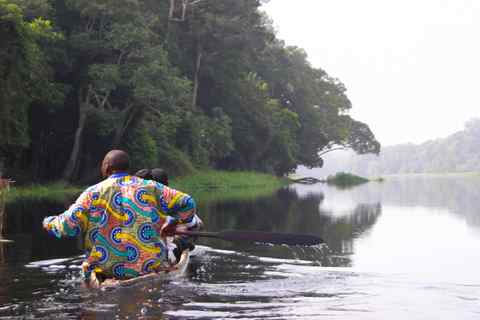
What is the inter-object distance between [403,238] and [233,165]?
4277 centimetres

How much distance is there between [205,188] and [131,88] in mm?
9897

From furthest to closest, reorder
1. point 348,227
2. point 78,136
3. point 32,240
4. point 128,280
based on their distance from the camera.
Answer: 1. point 78,136
2. point 348,227
3. point 32,240
4. point 128,280

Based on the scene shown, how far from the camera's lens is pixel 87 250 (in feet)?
27.9

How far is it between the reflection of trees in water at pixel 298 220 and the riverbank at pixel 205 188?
6377mm

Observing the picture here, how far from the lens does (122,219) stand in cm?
814

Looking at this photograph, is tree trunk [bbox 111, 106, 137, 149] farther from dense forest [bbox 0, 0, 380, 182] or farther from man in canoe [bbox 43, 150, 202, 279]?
man in canoe [bbox 43, 150, 202, 279]

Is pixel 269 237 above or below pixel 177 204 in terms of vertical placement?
below

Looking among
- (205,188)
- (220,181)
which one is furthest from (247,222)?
(220,181)

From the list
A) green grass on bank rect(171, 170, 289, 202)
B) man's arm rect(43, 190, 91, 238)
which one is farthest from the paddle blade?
green grass on bank rect(171, 170, 289, 202)

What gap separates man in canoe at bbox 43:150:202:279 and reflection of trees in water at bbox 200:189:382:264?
19.9ft

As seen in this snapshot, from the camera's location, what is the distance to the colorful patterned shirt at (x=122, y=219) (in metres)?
8.01

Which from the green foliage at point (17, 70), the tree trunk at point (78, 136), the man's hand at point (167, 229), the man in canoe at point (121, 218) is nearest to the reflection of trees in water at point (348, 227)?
the man's hand at point (167, 229)

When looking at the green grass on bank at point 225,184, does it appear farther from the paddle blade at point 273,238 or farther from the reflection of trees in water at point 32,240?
the paddle blade at point 273,238

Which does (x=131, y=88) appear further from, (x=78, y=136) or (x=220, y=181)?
(x=220, y=181)
